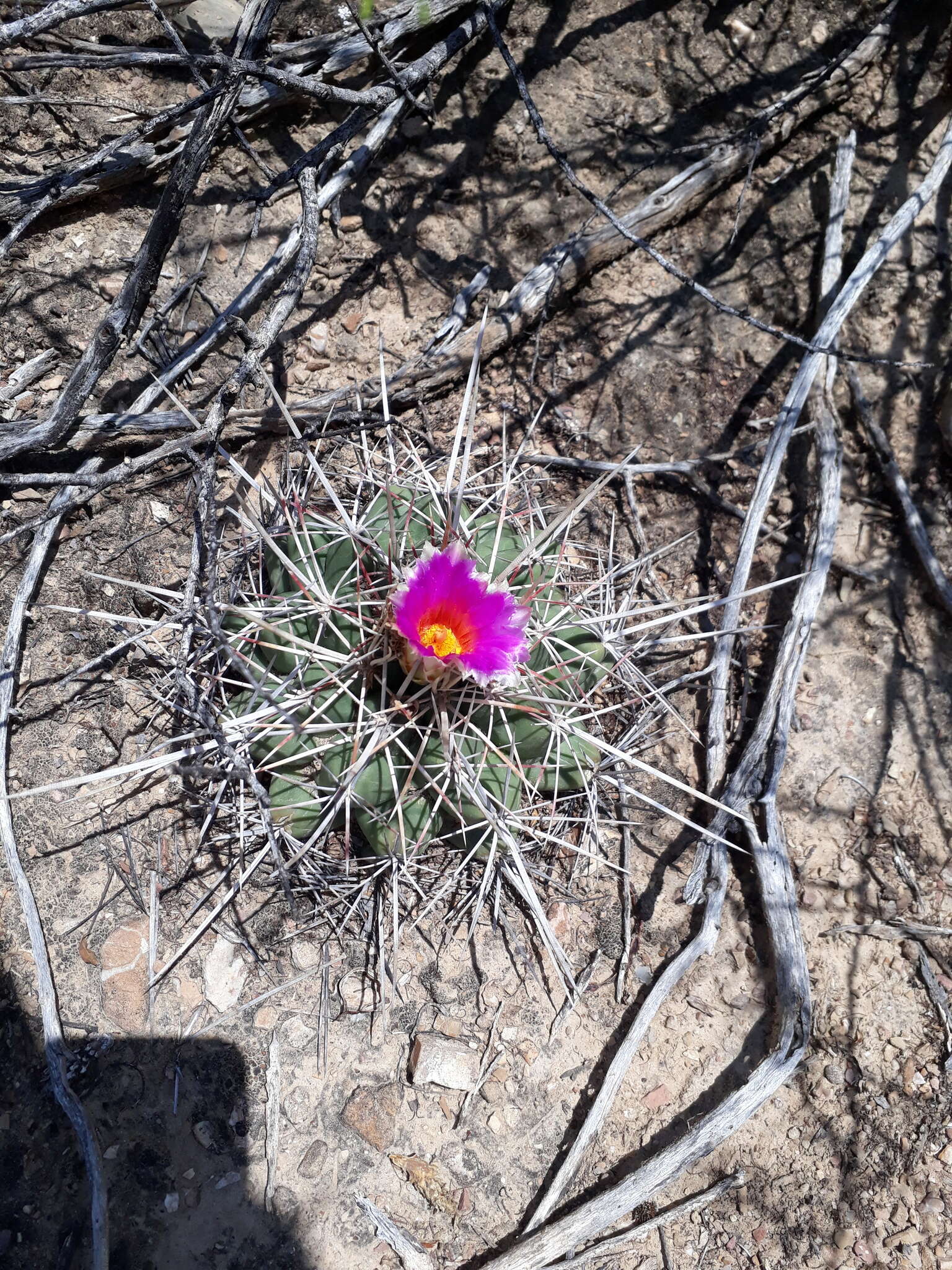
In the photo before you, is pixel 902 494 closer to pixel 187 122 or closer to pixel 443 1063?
pixel 443 1063

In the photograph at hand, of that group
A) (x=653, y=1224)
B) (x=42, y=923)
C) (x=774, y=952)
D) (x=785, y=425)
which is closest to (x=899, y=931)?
(x=774, y=952)

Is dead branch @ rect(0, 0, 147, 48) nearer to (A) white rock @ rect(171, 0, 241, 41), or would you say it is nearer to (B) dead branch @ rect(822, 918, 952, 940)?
(A) white rock @ rect(171, 0, 241, 41)

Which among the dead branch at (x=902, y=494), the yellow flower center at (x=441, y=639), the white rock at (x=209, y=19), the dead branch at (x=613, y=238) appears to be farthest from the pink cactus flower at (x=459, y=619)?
the white rock at (x=209, y=19)

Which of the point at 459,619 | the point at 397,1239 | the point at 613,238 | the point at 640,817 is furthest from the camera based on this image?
the point at 613,238

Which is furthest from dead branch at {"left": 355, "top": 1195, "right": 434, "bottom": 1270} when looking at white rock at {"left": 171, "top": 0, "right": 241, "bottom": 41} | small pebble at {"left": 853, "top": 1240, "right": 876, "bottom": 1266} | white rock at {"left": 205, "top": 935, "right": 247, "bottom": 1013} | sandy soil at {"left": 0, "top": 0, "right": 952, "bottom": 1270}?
white rock at {"left": 171, "top": 0, "right": 241, "bottom": 41}

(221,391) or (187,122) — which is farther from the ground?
(187,122)

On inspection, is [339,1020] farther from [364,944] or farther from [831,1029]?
[831,1029]

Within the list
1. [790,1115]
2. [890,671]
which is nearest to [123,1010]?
[790,1115]
